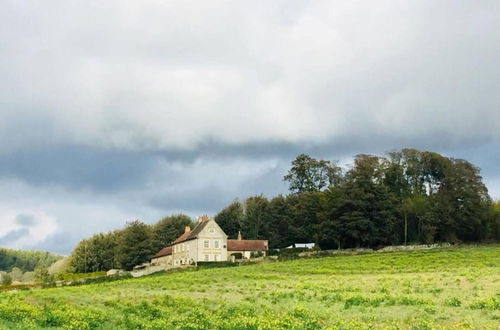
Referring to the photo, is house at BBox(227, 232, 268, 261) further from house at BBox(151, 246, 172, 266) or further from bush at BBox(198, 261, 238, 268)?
bush at BBox(198, 261, 238, 268)

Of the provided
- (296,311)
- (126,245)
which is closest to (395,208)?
(126,245)

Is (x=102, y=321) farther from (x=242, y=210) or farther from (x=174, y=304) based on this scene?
(x=242, y=210)

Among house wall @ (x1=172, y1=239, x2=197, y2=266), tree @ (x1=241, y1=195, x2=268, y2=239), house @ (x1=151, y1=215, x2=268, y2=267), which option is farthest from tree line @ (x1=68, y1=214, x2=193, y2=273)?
tree @ (x1=241, y1=195, x2=268, y2=239)

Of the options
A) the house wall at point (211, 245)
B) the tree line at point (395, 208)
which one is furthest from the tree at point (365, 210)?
the house wall at point (211, 245)

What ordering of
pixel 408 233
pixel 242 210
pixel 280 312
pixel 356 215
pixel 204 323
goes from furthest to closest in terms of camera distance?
pixel 242 210, pixel 408 233, pixel 356 215, pixel 280 312, pixel 204 323

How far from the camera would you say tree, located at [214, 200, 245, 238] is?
135125 millimetres

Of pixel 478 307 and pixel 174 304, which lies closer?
pixel 478 307

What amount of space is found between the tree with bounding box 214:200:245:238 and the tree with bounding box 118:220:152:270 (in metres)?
16.7

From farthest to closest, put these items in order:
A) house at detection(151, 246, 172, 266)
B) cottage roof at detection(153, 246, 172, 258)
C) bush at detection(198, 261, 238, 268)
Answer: cottage roof at detection(153, 246, 172, 258) → house at detection(151, 246, 172, 266) → bush at detection(198, 261, 238, 268)

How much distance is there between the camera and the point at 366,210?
102 meters

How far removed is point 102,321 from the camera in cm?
2480

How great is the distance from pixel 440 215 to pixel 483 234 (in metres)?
10.3

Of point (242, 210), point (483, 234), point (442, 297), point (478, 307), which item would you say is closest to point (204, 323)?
point (478, 307)

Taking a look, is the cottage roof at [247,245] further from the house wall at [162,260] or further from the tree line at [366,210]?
the house wall at [162,260]
